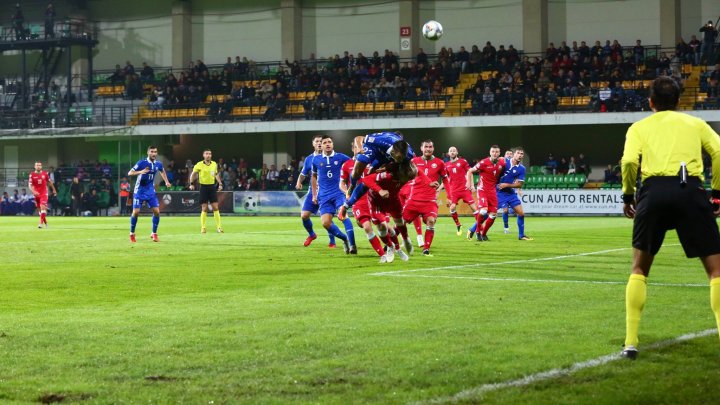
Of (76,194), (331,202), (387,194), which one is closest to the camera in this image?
(387,194)

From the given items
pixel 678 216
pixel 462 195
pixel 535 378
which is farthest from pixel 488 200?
pixel 535 378

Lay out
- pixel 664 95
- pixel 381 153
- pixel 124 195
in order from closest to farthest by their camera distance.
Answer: pixel 664 95
pixel 381 153
pixel 124 195

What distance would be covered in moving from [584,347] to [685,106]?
138 feet

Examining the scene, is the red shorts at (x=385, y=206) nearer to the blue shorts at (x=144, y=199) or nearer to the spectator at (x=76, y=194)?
the blue shorts at (x=144, y=199)

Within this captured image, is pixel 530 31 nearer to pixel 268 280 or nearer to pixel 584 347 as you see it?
pixel 268 280

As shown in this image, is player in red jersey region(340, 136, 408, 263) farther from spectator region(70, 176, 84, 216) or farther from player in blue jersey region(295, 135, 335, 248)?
spectator region(70, 176, 84, 216)

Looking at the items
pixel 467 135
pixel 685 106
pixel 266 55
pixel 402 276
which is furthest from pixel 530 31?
pixel 402 276

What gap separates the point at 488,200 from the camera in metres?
27.2

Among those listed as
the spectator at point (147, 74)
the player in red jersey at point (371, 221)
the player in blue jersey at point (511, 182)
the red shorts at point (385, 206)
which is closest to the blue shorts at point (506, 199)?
the player in blue jersey at point (511, 182)

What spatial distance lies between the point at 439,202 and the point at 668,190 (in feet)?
127

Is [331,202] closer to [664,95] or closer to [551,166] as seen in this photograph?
[664,95]

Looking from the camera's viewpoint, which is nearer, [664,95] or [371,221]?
[664,95]

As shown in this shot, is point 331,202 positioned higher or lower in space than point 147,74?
lower

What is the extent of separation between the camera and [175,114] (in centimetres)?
5712
